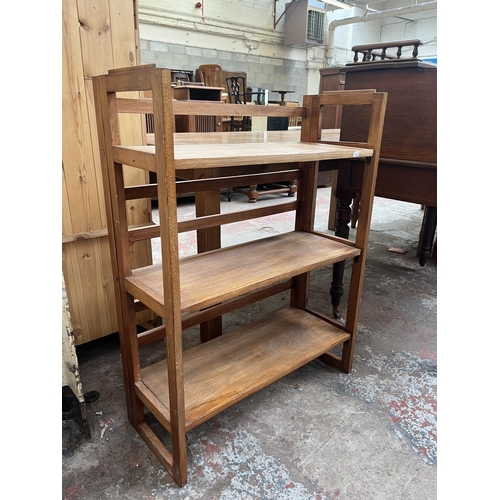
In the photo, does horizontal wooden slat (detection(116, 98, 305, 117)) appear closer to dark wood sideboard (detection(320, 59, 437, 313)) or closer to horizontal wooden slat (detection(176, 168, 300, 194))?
horizontal wooden slat (detection(176, 168, 300, 194))

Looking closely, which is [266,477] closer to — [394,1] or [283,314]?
[283,314]

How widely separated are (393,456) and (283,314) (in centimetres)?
76

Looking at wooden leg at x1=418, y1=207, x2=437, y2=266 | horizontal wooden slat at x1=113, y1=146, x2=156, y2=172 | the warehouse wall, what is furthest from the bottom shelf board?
the warehouse wall

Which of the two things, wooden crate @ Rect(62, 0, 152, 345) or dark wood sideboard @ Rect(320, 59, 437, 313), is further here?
dark wood sideboard @ Rect(320, 59, 437, 313)

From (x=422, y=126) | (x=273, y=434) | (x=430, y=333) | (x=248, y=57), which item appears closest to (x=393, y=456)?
(x=273, y=434)

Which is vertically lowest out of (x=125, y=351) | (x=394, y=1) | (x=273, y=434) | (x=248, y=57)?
(x=273, y=434)

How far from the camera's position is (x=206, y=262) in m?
1.38

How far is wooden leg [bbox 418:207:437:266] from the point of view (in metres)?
2.86

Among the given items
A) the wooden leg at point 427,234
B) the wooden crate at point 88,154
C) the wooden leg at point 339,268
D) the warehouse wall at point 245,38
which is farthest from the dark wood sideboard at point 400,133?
the warehouse wall at point 245,38

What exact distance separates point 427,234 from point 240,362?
209 centimetres

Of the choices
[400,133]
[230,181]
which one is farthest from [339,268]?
[230,181]

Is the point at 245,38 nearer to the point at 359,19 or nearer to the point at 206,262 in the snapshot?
the point at 359,19

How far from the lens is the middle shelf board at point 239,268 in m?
1.12

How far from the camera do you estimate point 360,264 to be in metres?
1.59
